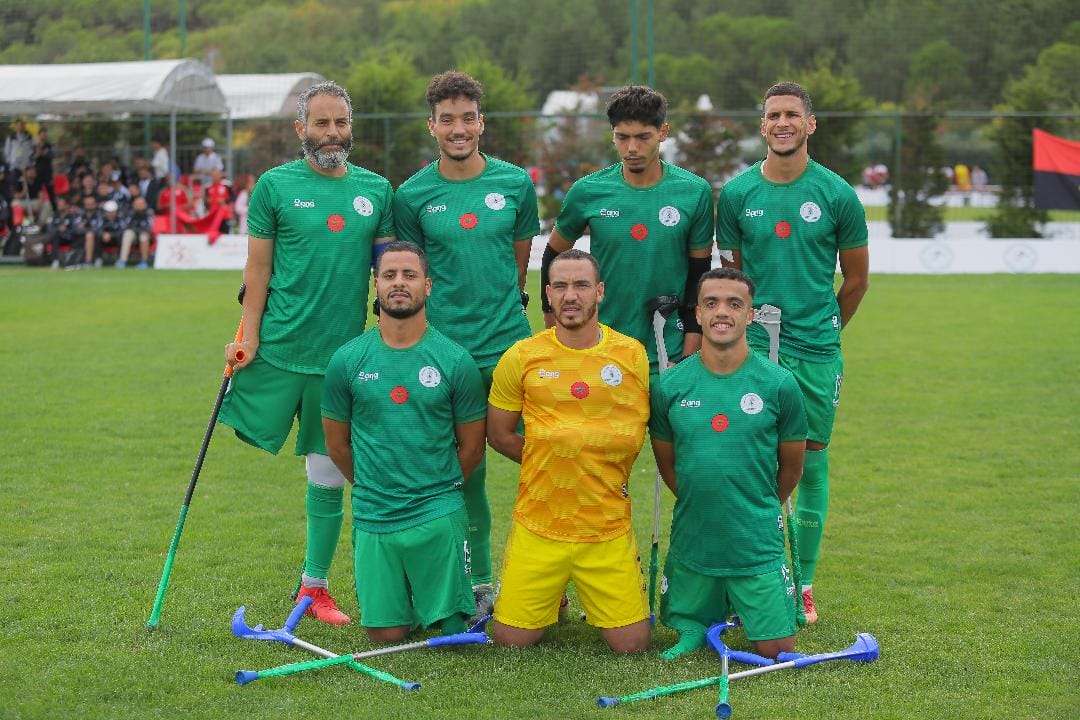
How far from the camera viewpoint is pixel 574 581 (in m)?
4.97

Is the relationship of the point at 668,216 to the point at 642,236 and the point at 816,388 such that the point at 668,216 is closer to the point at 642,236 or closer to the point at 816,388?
the point at 642,236

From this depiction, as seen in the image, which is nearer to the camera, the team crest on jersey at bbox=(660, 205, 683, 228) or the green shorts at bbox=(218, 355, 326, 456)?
the team crest on jersey at bbox=(660, 205, 683, 228)

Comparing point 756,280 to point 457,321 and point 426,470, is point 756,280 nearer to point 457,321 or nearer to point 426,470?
point 457,321

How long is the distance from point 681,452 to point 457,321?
106cm

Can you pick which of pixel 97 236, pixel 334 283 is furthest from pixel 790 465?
pixel 97 236

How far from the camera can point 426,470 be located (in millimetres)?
5020

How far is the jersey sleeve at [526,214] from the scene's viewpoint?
17.8 ft

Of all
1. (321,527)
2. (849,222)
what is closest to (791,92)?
(849,222)

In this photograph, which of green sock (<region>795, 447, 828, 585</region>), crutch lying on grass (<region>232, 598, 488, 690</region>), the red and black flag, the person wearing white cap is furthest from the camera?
the person wearing white cap

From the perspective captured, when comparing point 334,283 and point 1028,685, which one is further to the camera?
point 334,283

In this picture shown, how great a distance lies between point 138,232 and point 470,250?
18.5 meters

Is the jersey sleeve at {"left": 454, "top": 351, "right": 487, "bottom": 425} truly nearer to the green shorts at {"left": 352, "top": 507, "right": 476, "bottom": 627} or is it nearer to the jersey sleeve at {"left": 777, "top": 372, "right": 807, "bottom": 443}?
the green shorts at {"left": 352, "top": 507, "right": 476, "bottom": 627}

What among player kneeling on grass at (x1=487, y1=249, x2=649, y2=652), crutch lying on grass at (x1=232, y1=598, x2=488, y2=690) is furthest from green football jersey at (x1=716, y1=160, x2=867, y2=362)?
crutch lying on grass at (x1=232, y1=598, x2=488, y2=690)

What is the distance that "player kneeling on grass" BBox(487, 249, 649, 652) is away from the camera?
4.88 metres
